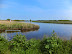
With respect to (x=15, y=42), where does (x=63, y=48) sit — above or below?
below

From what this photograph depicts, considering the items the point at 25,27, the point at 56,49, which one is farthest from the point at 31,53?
the point at 25,27

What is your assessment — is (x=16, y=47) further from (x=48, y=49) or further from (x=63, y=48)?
(x=63, y=48)

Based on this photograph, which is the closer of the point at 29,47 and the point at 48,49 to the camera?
the point at 48,49

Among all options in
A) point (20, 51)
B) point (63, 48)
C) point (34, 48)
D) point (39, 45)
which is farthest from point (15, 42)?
point (63, 48)

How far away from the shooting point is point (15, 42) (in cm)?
366

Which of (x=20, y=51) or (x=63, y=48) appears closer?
(x=20, y=51)

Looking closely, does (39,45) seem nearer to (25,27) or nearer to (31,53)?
(31,53)

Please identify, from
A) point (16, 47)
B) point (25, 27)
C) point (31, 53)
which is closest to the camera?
point (31, 53)

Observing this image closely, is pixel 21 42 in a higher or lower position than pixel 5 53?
higher

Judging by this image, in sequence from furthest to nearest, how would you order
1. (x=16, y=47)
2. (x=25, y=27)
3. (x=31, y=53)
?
(x=25, y=27) < (x=16, y=47) < (x=31, y=53)

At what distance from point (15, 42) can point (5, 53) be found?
67cm

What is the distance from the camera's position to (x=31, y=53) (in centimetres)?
323

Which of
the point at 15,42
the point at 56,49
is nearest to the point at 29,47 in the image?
the point at 15,42

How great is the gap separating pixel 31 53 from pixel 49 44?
0.92m
